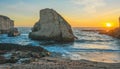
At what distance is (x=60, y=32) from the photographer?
221 feet

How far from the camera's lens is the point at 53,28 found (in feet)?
228

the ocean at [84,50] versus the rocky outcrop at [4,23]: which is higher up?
the rocky outcrop at [4,23]

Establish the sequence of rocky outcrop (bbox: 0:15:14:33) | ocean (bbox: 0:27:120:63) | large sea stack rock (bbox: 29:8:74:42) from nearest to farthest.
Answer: ocean (bbox: 0:27:120:63) → large sea stack rock (bbox: 29:8:74:42) → rocky outcrop (bbox: 0:15:14:33)

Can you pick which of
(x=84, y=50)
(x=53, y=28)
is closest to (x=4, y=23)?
(x=53, y=28)

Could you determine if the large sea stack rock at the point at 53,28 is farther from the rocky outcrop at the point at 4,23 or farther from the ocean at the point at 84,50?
the rocky outcrop at the point at 4,23

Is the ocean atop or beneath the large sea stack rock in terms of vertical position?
beneath

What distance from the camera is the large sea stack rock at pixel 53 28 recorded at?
6738cm

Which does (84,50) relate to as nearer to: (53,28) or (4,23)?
(53,28)

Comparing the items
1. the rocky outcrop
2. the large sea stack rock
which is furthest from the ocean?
the rocky outcrop

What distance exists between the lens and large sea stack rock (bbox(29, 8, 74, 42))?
221 ft

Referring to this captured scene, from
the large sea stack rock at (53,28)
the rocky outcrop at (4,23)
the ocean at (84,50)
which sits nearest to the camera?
the ocean at (84,50)

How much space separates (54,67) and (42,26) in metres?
53.4

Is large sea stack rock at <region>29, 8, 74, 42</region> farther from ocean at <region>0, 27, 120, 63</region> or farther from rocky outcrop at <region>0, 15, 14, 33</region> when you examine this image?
rocky outcrop at <region>0, 15, 14, 33</region>

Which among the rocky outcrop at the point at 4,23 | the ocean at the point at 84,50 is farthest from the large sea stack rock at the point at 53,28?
the rocky outcrop at the point at 4,23
